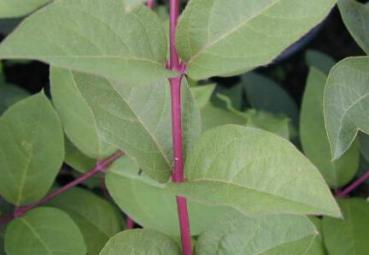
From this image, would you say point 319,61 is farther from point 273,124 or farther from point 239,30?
point 239,30

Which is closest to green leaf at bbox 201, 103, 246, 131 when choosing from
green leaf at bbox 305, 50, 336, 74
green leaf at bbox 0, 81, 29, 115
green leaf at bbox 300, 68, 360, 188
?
green leaf at bbox 300, 68, 360, 188

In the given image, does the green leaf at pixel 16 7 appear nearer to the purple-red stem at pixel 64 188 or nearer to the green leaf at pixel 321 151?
the purple-red stem at pixel 64 188

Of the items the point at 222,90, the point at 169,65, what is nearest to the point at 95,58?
the point at 169,65

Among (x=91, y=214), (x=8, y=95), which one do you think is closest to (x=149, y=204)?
(x=91, y=214)

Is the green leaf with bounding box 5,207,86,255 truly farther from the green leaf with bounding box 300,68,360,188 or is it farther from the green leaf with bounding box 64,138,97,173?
the green leaf with bounding box 300,68,360,188

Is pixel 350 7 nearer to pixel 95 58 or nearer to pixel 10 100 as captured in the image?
pixel 95 58

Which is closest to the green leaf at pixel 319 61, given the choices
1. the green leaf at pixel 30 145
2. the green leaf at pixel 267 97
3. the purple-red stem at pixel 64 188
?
the green leaf at pixel 267 97
